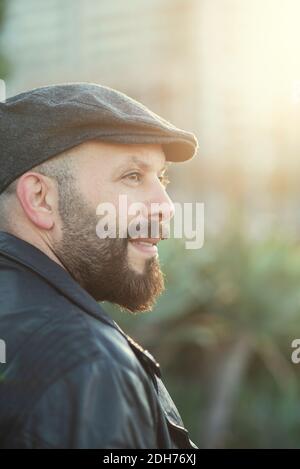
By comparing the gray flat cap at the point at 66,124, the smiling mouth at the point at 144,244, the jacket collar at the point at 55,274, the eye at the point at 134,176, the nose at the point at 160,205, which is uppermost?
the gray flat cap at the point at 66,124

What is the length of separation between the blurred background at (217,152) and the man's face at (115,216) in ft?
22.2

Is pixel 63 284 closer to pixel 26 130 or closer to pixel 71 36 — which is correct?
pixel 26 130

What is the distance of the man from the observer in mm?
1738

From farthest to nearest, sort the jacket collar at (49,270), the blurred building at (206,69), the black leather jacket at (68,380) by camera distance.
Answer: the blurred building at (206,69) < the jacket collar at (49,270) < the black leather jacket at (68,380)

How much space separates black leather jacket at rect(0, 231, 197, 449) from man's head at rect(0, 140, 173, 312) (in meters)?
0.31

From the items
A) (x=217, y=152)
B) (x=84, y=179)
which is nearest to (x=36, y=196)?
(x=84, y=179)

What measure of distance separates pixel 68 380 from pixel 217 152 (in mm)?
19741

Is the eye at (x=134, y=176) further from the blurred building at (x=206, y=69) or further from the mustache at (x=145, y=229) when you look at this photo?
the blurred building at (x=206, y=69)

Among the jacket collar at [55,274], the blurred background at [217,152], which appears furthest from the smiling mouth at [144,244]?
the blurred background at [217,152]

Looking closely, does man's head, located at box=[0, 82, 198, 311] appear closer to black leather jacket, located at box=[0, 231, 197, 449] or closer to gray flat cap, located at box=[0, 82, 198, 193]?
gray flat cap, located at box=[0, 82, 198, 193]

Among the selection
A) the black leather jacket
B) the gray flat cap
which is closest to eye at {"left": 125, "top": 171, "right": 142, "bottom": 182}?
the gray flat cap

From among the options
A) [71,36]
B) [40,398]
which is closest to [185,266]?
[40,398]

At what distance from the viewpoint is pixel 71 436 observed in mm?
1610

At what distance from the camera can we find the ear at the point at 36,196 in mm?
2273
